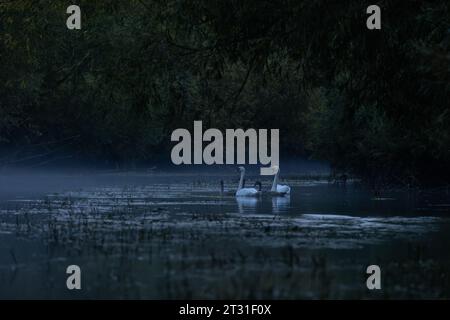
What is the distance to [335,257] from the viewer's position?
1889cm

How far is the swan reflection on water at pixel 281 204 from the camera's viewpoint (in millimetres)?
33062

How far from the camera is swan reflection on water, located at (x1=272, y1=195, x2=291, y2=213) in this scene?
3306 centimetres

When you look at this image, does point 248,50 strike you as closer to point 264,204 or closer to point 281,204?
point 281,204

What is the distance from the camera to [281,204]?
3672 cm

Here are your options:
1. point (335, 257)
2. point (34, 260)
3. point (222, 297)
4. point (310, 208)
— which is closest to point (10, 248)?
point (34, 260)

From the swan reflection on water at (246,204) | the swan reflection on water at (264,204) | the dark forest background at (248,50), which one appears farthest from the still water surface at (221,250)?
the dark forest background at (248,50)

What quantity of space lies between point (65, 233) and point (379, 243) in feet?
20.3

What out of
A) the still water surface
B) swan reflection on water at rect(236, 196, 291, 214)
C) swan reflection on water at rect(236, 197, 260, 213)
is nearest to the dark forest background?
the still water surface

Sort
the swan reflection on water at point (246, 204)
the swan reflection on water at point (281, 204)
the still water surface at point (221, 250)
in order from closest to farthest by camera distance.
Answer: the still water surface at point (221, 250)
the swan reflection on water at point (281, 204)
the swan reflection on water at point (246, 204)

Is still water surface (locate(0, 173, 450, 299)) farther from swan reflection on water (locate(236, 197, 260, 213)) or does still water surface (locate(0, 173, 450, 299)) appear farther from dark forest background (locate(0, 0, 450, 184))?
dark forest background (locate(0, 0, 450, 184))

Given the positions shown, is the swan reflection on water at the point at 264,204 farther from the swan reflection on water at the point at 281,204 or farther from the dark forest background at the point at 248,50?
the dark forest background at the point at 248,50

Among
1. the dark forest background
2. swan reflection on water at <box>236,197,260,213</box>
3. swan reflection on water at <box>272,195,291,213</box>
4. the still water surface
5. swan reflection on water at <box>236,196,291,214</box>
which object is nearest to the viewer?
the still water surface

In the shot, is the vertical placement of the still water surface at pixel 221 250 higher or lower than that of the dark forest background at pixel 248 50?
lower

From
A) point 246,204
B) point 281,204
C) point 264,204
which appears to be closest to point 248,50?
point 281,204
